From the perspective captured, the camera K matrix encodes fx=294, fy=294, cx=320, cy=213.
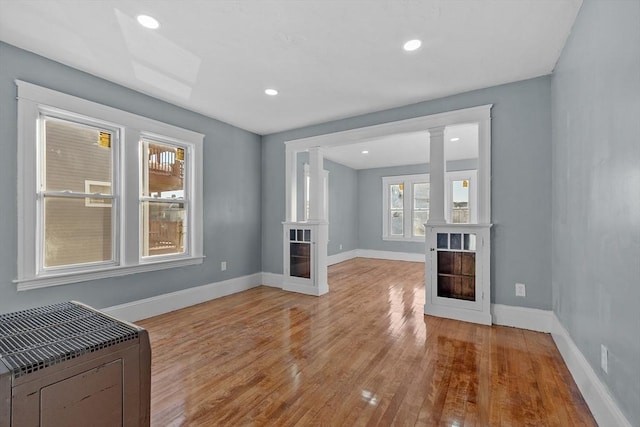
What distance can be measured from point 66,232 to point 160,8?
2279 mm

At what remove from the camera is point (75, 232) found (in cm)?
296

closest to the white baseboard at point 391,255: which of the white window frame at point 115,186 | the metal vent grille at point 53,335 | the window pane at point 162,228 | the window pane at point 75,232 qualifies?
the white window frame at point 115,186

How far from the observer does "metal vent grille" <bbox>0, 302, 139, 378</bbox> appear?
778 mm

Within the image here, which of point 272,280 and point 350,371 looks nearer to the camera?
point 350,371

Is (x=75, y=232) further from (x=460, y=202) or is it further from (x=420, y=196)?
(x=460, y=202)

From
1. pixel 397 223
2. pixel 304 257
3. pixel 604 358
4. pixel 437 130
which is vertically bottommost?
pixel 604 358

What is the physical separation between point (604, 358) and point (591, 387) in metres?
0.31

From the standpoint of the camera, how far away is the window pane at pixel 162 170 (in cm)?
361

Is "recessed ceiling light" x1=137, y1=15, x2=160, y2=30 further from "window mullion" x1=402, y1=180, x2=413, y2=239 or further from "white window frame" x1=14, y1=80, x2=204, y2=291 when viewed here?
"window mullion" x1=402, y1=180, x2=413, y2=239

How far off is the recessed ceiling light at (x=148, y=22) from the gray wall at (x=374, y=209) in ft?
22.1

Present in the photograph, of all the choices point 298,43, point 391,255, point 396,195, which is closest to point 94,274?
point 298,43

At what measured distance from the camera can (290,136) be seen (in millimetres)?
4891

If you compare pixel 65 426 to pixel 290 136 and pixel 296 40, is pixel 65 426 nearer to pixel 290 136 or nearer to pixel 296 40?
pixel 296 40

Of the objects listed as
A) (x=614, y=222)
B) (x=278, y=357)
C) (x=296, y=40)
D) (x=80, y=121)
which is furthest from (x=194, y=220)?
(x=614, y=222)
